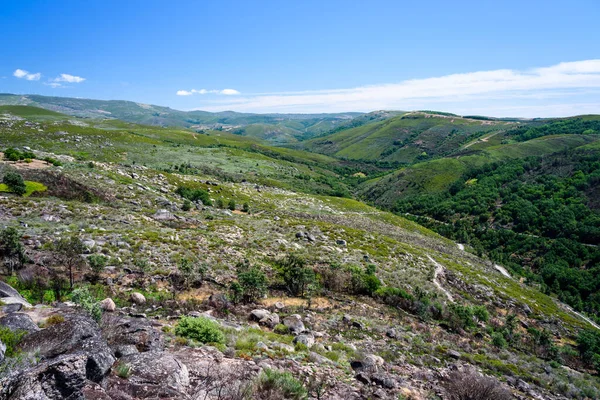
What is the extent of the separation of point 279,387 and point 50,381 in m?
4.71

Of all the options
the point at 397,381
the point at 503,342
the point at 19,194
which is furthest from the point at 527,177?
the point at 19,194

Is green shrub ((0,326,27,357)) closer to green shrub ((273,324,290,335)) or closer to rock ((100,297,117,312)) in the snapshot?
rock ((100,297,117,312))

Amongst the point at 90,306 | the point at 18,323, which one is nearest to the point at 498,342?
the point at 90,306

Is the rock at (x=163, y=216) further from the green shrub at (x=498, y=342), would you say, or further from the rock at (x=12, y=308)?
the green shrub at (x=498, y=342)

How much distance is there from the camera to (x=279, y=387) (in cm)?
754

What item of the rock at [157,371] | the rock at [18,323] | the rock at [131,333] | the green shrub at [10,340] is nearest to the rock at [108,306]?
the rock at [131,333]

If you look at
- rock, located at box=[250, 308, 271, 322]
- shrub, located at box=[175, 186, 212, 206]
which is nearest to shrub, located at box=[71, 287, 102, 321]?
rock, located at box=[250, 308, 271, 322]

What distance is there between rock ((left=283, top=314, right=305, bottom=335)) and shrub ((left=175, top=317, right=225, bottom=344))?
13.2 feet

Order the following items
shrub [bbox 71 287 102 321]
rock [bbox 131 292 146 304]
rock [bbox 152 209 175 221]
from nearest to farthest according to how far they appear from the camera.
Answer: shrub [bbox 71 287 102 321]
rock [bbox 131 292 146 304]
rock [bbox 152 209 175 221]

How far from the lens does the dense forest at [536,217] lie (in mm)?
70062

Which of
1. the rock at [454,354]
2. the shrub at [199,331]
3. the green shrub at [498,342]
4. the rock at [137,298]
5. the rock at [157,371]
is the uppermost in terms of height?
the rock at [157,371]

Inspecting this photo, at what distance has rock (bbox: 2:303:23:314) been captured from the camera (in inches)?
360

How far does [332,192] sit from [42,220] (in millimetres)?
86436

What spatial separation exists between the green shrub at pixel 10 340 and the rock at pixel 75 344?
12cm
